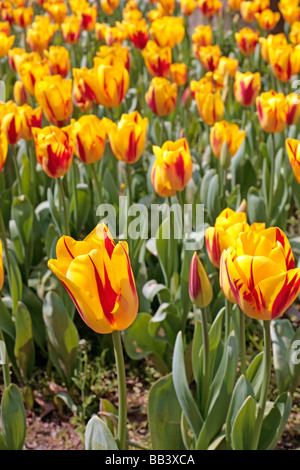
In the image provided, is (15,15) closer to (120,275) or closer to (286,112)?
(286,112)

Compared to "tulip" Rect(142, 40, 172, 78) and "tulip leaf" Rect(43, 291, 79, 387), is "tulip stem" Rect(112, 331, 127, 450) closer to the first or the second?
"tulip leaf" Rect(43, 291, 79, 387)

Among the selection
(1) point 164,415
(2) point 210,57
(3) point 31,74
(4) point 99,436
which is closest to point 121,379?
(4) point 99,436

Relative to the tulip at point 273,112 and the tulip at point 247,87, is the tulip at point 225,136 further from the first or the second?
the tulip at point 247,87

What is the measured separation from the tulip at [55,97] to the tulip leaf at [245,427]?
1.28 meters

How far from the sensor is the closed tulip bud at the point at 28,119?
215 cm

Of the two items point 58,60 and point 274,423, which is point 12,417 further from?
point 58,60

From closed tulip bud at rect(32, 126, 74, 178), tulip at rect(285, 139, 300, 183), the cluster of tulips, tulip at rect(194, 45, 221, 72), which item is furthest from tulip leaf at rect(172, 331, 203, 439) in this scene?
tulip at rect(194, 45, 221, 72)

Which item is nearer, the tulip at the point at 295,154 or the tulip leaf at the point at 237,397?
the tulip leaf at the point at 237,397

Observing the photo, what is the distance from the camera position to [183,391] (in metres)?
1.44

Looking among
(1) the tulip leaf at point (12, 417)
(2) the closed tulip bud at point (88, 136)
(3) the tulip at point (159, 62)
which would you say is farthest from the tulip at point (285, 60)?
(1) the tulip leaf at point (12, 417)

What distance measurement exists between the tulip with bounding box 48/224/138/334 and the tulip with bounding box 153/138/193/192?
70cm

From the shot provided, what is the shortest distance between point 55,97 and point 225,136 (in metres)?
0.60

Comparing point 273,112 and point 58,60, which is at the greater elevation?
point 58,60

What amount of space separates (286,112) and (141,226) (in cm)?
63
